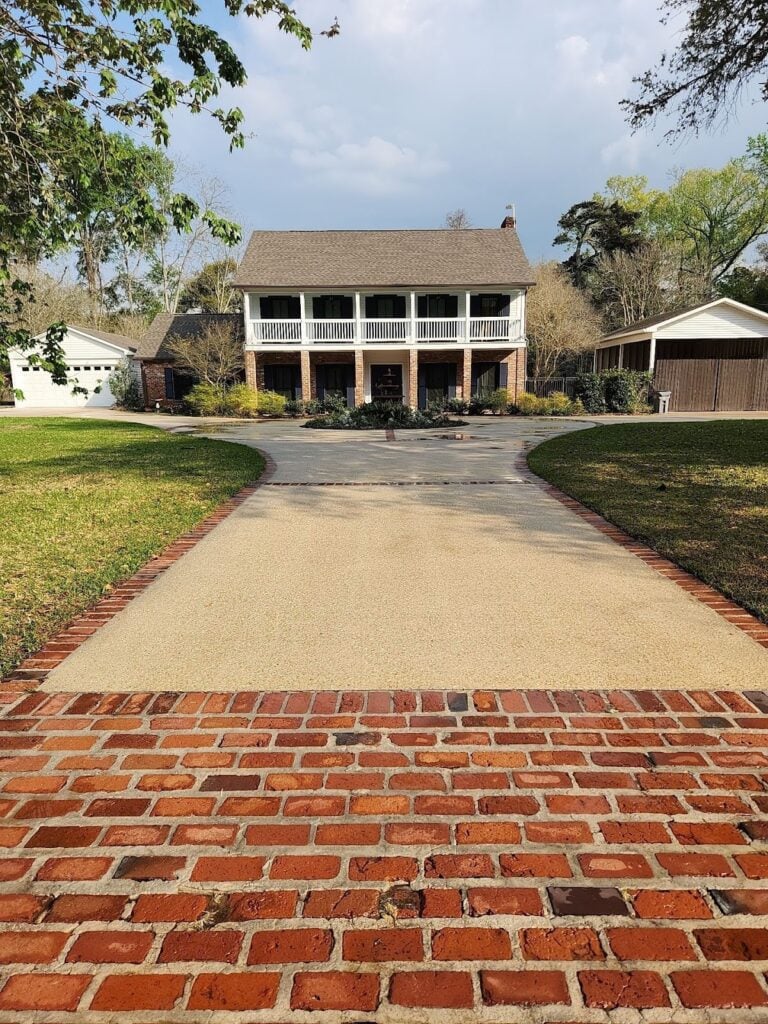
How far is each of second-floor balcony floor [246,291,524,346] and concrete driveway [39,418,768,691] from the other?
853 inches

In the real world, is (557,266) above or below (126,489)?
above

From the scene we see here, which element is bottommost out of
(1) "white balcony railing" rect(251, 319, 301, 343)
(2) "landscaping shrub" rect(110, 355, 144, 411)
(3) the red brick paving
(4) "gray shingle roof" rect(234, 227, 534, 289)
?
(3) the red brick paving

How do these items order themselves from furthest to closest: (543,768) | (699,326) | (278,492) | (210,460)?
1. (699,326)
2. (210,460)
3. (278,492)
4. (543,768)

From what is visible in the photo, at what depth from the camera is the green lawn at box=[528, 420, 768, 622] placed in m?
4.73

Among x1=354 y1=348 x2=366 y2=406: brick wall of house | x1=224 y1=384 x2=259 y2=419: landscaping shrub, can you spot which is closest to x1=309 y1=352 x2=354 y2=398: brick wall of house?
x1=354 y1=348 x2=366 y2=406: brick wall of house

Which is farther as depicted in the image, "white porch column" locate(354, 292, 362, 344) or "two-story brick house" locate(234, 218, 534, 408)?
"white porch column" locate(354, 292, 362, 344)

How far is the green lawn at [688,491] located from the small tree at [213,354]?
58.8 feet

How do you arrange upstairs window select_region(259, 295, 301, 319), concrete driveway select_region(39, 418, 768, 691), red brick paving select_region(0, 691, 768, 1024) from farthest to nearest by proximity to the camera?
upstairs window select_region(259, 295, 301, 319) → concrete driveway select_region(39, 418, 768, 691) → red brick paving select_region(0, 691, 768, 1024)

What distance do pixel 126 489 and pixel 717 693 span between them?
721cm

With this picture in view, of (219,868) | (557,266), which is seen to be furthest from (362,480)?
(557,266)

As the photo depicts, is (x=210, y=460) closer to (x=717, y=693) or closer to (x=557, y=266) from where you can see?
(x=717, y=693)

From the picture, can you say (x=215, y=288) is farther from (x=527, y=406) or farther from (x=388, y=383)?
(x=527, y=406)

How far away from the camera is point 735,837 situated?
6.63 ft

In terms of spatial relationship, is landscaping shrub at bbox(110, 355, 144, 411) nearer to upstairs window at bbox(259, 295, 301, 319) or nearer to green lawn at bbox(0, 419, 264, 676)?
upstairs window at bbox(259, 295, 301, 319)
